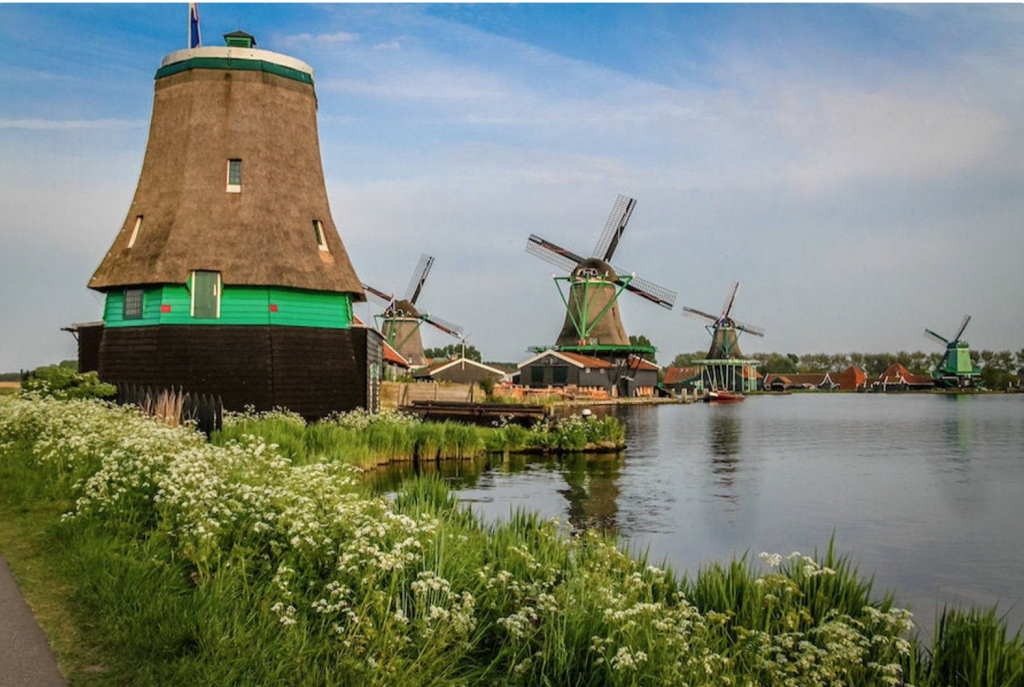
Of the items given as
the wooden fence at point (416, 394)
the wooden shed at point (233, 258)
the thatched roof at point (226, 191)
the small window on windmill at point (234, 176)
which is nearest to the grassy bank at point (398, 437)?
the wooden shed at point (233, 258)

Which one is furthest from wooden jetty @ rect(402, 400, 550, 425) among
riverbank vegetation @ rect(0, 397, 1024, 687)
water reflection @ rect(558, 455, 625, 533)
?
riverbank vegetation @ rect(0, 397, 1024, 687)

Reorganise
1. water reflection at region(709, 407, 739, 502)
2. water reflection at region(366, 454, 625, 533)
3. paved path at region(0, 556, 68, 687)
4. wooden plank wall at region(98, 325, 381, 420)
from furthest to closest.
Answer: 1. wooden plank wall at region(98, 325, 381, 420)
2. water reflection at region(709, 407, 739, 502)
3. water reflection at region(366, 454, 625, 533)
4. paved path at region(0, 556, 68, 687)

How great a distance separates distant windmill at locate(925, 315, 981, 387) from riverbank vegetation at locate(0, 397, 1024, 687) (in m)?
110

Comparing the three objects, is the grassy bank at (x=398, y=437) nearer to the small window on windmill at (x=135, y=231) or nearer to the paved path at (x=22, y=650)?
the small window on windmill at (x=135, y=231)

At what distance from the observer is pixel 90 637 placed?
16.9ft

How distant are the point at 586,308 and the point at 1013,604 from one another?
51147mm

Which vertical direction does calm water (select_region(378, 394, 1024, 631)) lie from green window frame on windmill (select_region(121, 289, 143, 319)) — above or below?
below

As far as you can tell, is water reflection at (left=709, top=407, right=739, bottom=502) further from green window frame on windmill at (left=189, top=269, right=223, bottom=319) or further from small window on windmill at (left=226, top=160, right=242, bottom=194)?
small window on windmill at (left=226, top=160, right=242, bottom=194)

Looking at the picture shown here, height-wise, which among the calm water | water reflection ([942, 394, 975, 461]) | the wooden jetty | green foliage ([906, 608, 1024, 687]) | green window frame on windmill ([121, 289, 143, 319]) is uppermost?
green window frame on windmill ([121, 289, 143, 319])

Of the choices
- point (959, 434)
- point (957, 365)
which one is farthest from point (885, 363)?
point (959, 434)

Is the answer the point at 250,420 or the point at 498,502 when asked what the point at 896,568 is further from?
the point at 250,420

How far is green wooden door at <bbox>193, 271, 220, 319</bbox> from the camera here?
20891 millimetres

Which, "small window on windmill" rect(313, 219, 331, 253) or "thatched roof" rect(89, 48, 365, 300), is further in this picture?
"small window on windmill" rect(313, 219, 331, 253)

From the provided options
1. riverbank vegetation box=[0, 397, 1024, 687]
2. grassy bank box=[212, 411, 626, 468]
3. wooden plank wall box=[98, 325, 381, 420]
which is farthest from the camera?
wooden plank wall box=[98, 325, 381, 420]
